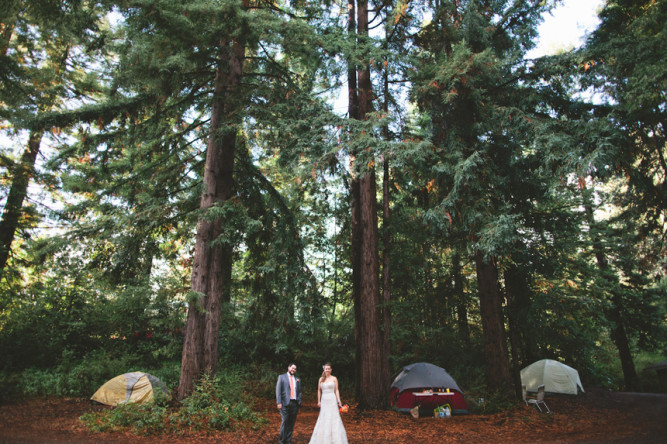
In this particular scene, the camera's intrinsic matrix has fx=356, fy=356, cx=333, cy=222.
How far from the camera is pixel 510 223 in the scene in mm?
8375

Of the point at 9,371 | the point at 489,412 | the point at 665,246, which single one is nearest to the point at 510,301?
the point at 489,412

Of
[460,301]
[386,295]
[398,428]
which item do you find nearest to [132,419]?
[398,428]

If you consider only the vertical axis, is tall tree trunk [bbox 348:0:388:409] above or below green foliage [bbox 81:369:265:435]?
above

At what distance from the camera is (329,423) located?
632 centimetres

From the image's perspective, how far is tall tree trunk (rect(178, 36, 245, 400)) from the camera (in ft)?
27.9

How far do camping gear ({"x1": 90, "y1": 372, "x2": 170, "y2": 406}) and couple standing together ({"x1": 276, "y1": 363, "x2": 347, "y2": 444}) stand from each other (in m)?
4.77

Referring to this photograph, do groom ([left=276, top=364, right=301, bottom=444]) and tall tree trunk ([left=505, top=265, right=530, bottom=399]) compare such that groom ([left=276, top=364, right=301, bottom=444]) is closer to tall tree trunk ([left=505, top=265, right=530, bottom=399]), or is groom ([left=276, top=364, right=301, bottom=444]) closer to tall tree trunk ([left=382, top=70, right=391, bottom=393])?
tall tree trunk ([left=382, top=70, right=391, bottom=393])

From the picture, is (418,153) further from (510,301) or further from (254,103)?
(510,301)

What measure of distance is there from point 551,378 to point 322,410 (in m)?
13.1

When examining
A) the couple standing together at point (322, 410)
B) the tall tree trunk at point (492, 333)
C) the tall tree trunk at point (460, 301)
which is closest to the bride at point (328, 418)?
the couple standing together at point (322, 410)

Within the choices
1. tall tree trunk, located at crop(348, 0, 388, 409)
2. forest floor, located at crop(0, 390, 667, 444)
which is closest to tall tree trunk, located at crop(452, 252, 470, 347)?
tall tree trunk, located at crop(348, 0, 388, 409)

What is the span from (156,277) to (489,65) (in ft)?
47.9

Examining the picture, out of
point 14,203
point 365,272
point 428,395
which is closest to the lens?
point 428,395

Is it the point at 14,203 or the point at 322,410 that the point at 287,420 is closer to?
the point at 322,410
